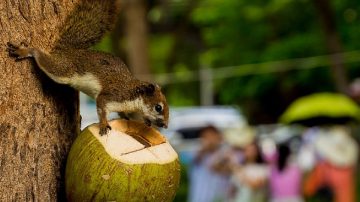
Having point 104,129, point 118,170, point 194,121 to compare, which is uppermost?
point 194,121

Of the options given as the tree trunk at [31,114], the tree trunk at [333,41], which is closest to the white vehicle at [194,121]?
the tree trunk at [333,41]

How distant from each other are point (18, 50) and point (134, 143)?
400 mm

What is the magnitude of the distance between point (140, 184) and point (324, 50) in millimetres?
15134

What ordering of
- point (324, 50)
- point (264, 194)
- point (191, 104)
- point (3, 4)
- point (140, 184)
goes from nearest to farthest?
point (140, 184) → point (3, 4) → point (264, 194) → point (324, 50) → point (191, 104)

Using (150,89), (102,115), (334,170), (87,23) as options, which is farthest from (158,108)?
(334,170)

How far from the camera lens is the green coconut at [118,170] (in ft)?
8.55

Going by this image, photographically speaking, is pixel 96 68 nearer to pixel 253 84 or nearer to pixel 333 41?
pixel 333 41

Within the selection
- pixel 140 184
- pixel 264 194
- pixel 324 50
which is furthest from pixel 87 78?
pixel 324 50

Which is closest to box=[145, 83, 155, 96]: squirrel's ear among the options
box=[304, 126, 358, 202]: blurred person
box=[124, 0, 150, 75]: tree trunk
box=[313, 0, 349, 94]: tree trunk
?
box=[304, 126, 358, 202]: blurred person

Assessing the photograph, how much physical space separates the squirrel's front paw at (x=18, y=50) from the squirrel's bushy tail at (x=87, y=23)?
0.45ft

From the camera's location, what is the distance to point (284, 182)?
30.5 ft

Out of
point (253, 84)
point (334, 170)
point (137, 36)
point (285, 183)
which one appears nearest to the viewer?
point (285, 183)

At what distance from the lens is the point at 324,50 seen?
17484 millimetres

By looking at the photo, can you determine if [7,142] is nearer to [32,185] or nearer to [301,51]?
[32,185]
